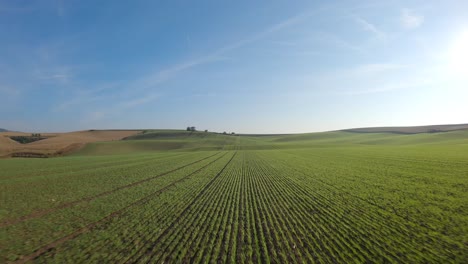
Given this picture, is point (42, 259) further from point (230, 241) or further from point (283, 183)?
point (283, 183)

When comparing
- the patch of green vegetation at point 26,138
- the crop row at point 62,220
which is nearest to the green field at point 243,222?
the crop row at point 62,220

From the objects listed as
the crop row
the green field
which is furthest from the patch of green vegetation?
the crop row

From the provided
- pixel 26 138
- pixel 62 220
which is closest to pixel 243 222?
pixel 62 220

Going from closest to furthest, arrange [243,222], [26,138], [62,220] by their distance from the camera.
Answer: [243,222], [62,220], [26,138]

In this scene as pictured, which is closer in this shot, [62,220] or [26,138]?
[62,220]

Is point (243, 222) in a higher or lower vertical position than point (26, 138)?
lower

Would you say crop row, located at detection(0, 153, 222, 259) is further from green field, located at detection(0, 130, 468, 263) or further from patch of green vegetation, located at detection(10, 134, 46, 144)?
patch of green vegetation, located at detection(10, 134, 46, 144)

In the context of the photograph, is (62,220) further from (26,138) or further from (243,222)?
(26,138)

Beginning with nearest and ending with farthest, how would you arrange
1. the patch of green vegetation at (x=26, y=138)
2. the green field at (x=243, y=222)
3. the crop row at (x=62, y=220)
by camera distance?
1. the green field at (x=243, y=222)
2. the crop row at (x=62, y=220)
3. the patch of green vegetation at (x=26, y=138)

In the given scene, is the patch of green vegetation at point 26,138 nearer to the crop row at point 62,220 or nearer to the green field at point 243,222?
the green field at point 243,222

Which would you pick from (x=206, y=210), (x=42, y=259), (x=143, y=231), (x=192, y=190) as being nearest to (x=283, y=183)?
(x=192, y=190)

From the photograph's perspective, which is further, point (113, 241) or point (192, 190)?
point (192, 190)
